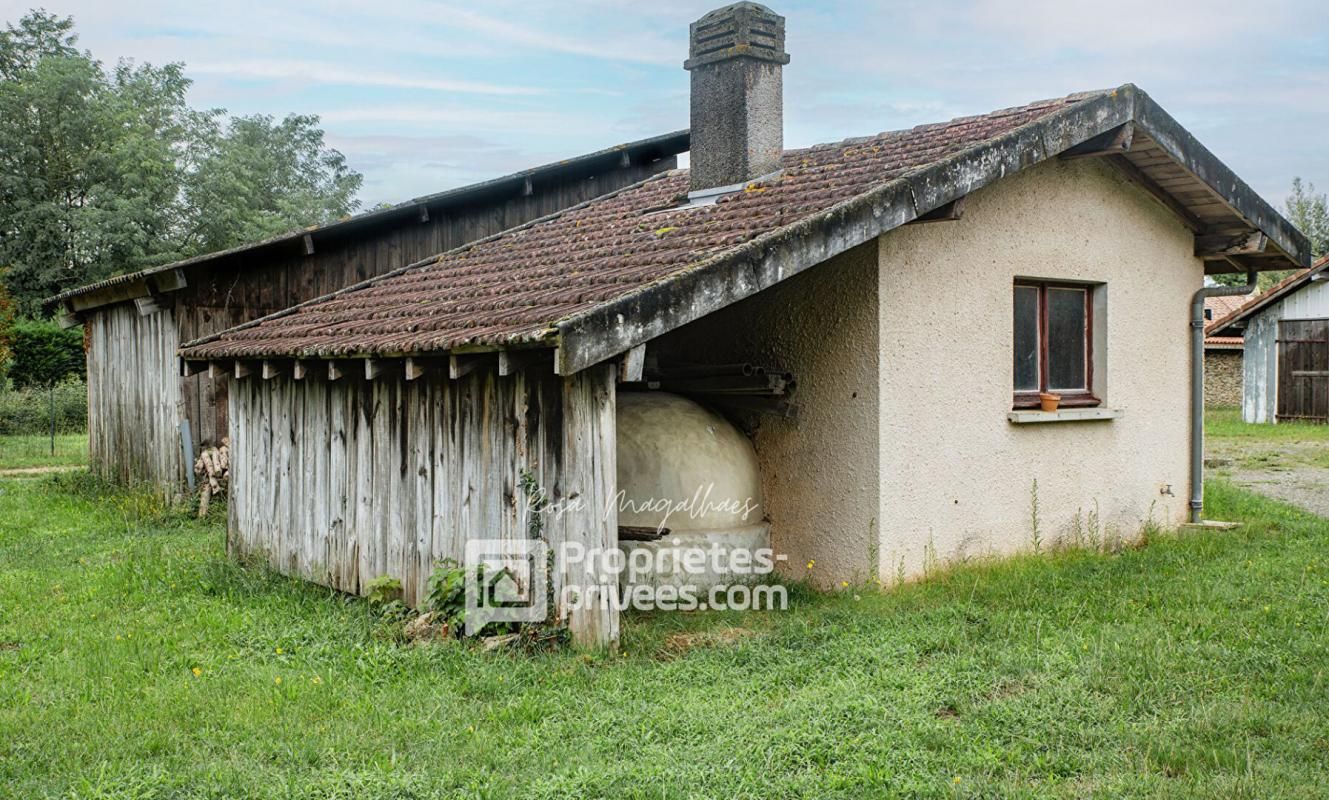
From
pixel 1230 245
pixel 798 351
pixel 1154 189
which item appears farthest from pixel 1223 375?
pixel 798 351

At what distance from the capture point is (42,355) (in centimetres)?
3061

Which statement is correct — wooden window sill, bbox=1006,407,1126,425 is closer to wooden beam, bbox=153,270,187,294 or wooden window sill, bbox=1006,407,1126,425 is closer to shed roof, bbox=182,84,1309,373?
shed roof, bbox=182,84,1309,373

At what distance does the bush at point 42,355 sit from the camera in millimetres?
30250

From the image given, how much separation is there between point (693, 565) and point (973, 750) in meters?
3.53

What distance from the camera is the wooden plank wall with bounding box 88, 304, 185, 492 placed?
13703mm

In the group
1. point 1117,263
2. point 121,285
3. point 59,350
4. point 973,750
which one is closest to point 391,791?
point 973,750

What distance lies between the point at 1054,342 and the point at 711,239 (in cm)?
406

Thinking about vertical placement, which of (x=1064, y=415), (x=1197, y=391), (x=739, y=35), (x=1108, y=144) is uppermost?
(x=739, y=35)

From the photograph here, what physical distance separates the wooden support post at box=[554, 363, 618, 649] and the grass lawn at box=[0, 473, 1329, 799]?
30 centimetres

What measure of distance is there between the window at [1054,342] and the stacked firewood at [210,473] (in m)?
9.04

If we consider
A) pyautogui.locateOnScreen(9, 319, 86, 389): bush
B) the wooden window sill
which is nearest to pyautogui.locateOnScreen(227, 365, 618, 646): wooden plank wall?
the wooden window sill

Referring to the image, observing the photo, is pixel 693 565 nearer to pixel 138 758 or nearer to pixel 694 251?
pixel 694 251

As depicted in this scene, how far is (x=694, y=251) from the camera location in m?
7.36

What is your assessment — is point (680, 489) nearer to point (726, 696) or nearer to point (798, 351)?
point (798, 351)
